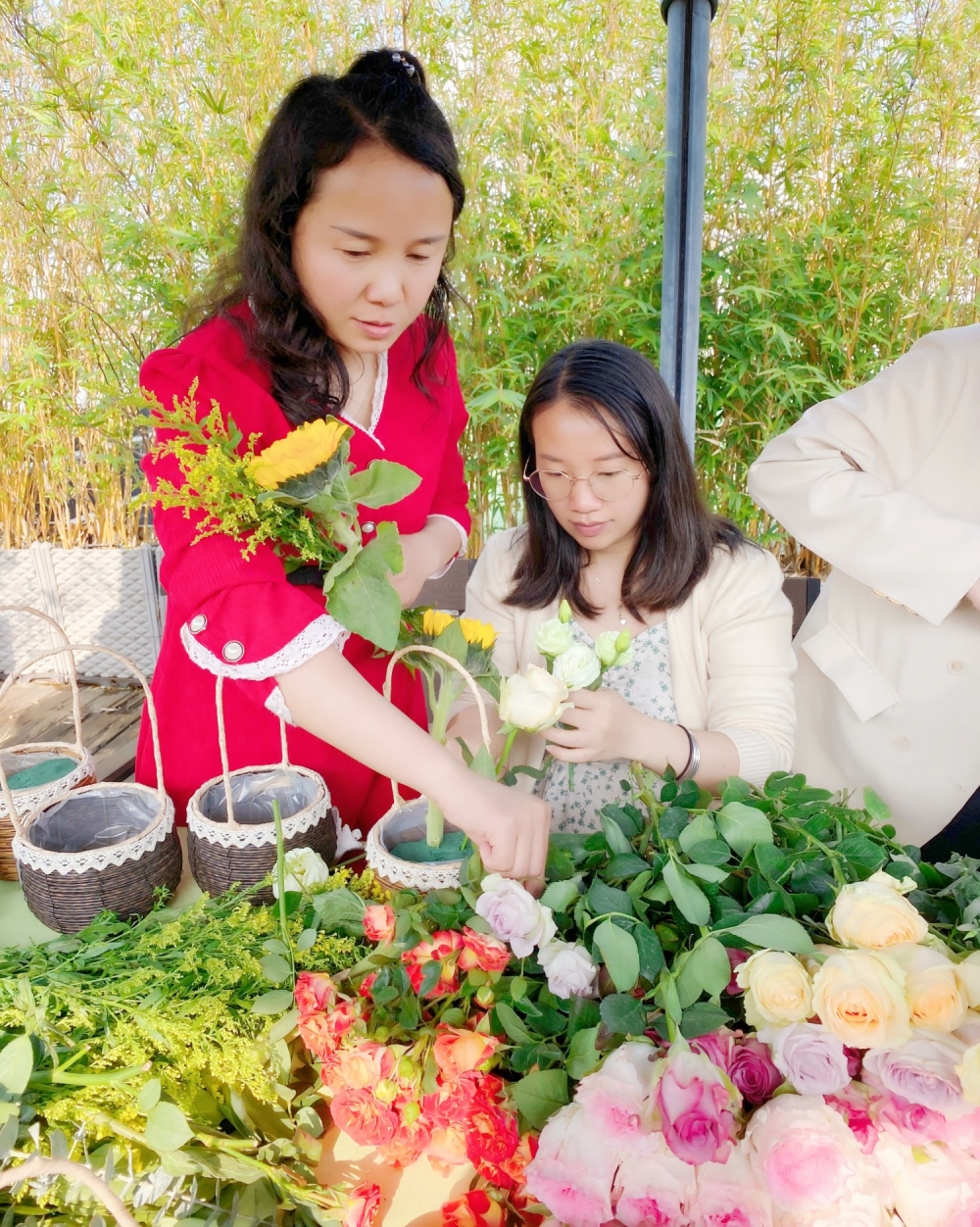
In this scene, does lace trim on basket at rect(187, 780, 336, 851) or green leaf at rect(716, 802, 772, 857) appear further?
lace trim on basket at rect(187, 780, 336, 851)

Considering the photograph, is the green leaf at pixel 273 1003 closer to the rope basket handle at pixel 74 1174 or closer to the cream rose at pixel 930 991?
the rope basket handle at pixel 74 1174

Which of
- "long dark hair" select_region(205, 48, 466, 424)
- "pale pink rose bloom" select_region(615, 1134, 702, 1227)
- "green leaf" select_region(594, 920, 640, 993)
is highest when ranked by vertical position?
"long dark hair" select_region(205, 48, 466, 424)

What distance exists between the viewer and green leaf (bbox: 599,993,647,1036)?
1.98 ft

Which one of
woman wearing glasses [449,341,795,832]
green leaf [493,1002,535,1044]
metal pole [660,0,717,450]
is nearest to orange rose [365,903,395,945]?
green leaf [493,1002,535,1044]

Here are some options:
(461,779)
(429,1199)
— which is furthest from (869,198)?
(429,1199)

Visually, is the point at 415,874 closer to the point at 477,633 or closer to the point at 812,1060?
the point at 477,633

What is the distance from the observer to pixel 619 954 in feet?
2.05

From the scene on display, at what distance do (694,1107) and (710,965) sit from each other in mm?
103

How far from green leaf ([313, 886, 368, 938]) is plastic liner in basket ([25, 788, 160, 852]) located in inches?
9.6

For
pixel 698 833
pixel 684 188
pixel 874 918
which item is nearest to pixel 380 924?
pixel 698 833

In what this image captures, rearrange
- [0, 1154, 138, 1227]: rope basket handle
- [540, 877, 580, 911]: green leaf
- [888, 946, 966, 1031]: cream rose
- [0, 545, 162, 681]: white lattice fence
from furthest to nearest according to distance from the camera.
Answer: [0, 545, 162, 681]: white lattice fence, [540, 877, 580, 911]: green leaf, [888, 946, 966, 1031]: cream rose, [0, 1154, 138, 1227]: rope basket handle

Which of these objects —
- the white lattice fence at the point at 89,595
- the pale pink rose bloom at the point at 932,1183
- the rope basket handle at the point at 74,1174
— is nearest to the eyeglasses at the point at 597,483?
the pale pink rose bloom at the point at 932,1183

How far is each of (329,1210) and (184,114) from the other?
10.7 feet

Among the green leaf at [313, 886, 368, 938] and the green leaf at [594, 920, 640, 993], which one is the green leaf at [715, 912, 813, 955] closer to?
the green leaf at [594, 920, 640, 993]
